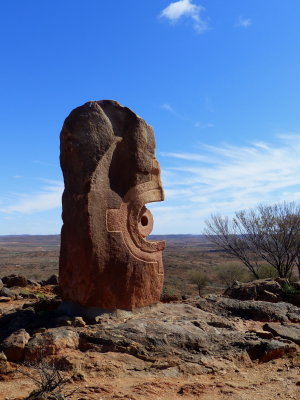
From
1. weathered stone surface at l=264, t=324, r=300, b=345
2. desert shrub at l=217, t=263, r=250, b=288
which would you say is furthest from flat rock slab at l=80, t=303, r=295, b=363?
desert shrub at l=217, t=263, r=250, b=288

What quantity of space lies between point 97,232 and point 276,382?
12.1ft

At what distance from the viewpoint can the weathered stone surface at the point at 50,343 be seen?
638cm

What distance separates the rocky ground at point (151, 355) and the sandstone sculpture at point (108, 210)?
47 centimetres

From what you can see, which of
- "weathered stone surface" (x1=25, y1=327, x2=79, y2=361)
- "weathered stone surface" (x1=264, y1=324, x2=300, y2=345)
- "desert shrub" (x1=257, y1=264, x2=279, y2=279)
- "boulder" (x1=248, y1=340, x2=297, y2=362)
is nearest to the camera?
"weathered stone surface" (x1=25, y1=327, x2=79, y2=361)

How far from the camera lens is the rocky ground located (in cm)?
564

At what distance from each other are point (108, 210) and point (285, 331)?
4016 millimetres

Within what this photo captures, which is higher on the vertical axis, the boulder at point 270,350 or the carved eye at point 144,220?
the carved eye at point 144,220

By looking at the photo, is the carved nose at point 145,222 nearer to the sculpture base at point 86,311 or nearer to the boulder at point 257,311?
the sculpture base at point 86,311

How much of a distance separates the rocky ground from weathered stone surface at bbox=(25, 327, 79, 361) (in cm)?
1

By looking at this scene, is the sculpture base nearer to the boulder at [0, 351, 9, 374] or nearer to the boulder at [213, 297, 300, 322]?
the boulder at [0, 351, 9, 374]

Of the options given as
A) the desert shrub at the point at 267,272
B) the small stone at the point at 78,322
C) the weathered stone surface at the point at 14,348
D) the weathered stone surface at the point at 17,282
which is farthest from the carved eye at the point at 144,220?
the desert shrub at the point at 267,272

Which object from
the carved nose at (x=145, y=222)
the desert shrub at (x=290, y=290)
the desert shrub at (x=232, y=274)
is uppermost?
the carved nose at (x=145, y=222)

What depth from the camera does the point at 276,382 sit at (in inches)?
247

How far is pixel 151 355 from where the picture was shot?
21.9ft
